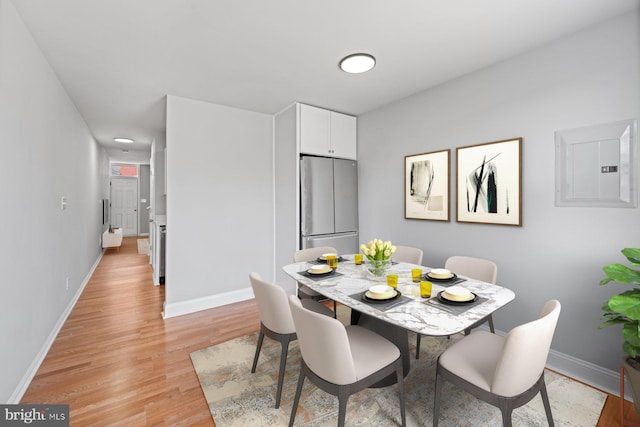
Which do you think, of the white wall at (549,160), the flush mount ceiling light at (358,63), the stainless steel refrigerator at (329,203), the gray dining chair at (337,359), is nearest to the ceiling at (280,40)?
the flush mount ceiling light at (358,63)

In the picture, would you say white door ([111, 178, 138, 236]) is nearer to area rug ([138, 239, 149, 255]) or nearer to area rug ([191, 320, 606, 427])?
area rug ([138, 239, 149, 255])

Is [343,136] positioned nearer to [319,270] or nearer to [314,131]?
[314,131]

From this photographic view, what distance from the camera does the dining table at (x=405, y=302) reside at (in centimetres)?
137

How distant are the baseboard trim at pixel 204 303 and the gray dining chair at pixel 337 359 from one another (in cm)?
230

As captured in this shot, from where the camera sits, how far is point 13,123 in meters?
1.82

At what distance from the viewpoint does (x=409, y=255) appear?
9.45ft

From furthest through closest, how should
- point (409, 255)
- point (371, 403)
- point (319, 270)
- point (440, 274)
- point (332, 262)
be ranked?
point (409, 255) → point (332, 262) → point (319, 270) → point (440, 274) → point (371, 403)

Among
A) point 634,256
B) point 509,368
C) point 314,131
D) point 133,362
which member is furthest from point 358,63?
point 133,362

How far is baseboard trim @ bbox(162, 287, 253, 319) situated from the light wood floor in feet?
0.30

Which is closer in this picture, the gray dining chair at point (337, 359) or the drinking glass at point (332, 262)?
the gray dining chair at point (337, 359)

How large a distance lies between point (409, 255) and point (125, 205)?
10.1 metres

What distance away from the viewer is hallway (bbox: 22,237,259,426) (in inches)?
70.4

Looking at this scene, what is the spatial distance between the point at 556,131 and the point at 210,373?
3303 millimetres

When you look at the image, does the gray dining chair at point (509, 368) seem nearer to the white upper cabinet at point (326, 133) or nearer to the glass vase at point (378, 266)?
the glass vase at point (378, 266)
